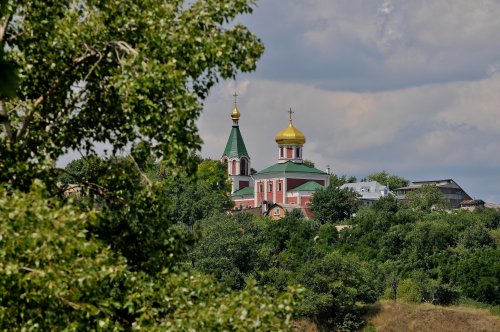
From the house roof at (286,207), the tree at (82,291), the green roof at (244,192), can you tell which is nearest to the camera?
the tree at (82,291)

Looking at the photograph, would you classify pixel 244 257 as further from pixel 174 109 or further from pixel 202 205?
pixel 174 109

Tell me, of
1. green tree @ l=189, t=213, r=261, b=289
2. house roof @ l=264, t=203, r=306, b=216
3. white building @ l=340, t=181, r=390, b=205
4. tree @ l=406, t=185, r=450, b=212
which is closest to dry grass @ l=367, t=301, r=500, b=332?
green tree @ l=189, t=213, r=261, b=289

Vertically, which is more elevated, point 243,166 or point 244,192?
point 243,166

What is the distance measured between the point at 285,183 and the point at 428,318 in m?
39.8

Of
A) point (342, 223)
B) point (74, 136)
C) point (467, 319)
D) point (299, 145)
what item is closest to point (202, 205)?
point (342, 223)

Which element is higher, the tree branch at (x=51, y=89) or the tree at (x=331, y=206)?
the tree at (x=331, y=206)

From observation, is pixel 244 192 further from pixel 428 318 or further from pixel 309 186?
pixel 428 318

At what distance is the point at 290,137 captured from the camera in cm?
8719

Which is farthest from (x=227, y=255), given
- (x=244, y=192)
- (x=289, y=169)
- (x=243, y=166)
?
(x=243, y=166)

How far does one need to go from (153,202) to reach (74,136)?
3.23ft

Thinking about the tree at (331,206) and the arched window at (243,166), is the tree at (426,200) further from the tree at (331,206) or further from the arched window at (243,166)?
the arched window at (243,166)

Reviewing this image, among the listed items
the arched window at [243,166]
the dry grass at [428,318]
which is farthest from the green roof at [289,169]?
the dry grass at [428,318]

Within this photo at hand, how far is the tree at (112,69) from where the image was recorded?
32.8 feet

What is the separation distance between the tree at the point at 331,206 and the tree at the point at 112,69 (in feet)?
204
